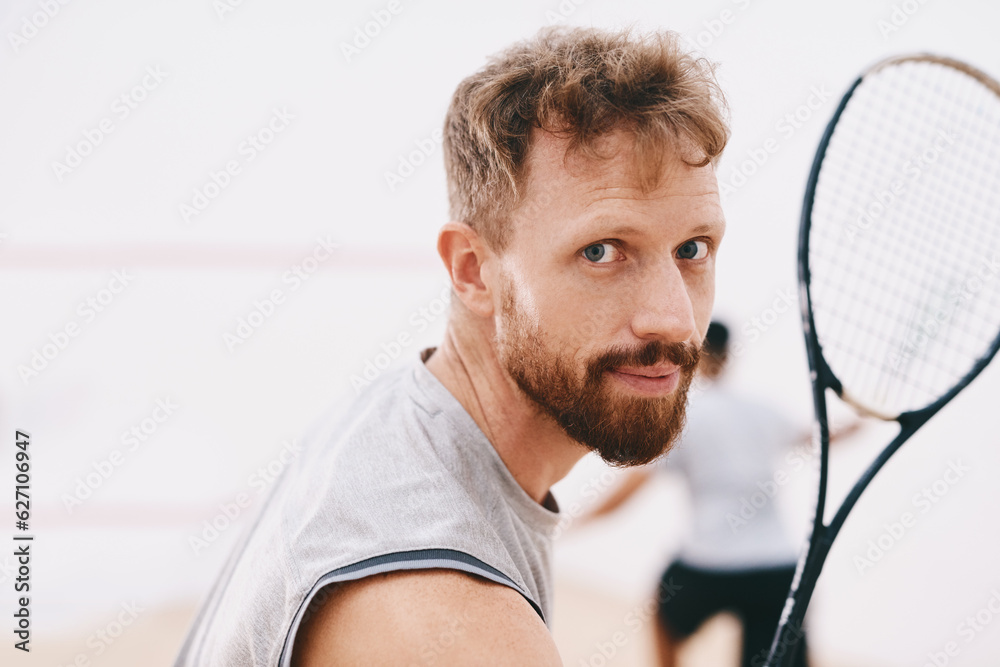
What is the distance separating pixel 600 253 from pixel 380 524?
15.8 inches

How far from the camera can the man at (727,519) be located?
6.86ft

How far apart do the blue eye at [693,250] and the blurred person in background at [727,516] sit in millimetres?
1219

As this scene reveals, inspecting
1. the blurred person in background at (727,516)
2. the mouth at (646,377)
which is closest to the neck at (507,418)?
the mouth at (646,377)

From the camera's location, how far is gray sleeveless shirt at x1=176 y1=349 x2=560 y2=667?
0.69 meters

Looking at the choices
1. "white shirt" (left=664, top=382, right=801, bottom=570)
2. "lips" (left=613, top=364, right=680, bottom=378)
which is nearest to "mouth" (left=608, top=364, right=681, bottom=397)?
"lips" (left=613, top=364, right=680, bottom=378)

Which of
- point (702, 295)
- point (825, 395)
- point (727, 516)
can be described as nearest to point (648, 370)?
point (702, 295)

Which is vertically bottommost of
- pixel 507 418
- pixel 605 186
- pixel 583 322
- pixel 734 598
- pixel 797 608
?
pixel 734 598

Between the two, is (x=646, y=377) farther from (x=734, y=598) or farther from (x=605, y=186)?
(x=734, y=598)

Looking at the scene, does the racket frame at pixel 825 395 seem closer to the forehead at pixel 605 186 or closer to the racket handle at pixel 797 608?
the racket handle at pixel 797 608

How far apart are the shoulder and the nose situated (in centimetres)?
33

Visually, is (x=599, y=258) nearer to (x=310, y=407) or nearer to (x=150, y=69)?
(x=310, y=407)

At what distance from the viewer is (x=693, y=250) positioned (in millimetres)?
924

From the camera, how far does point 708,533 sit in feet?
7.09

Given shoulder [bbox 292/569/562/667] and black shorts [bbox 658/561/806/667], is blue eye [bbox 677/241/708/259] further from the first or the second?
black shorts [bbox 658/561/806/667]
